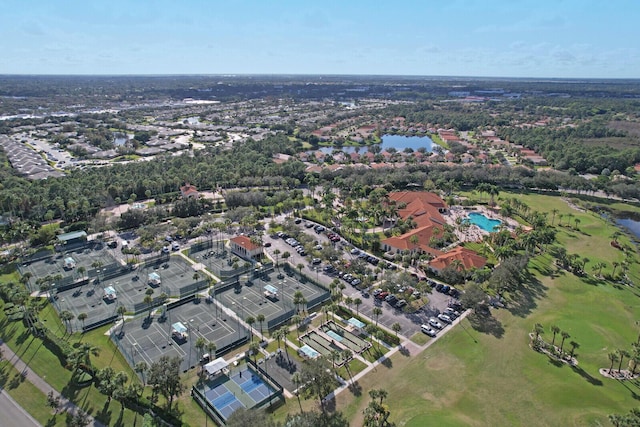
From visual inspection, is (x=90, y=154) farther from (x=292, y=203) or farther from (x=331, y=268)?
(x=331, y=268)

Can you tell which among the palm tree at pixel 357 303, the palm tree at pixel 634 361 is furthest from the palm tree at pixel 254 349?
the palm tree at pixel 634 361

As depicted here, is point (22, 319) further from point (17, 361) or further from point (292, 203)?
point (292, 203)

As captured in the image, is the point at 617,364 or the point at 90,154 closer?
the point at 617,364

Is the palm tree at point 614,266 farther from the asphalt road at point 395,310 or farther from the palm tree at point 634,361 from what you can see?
the asphalt road at point 395,310

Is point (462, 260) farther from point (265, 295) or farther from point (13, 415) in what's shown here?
Answer: point (13, 415)

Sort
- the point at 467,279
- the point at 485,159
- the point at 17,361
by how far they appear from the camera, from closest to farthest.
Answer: the point at 17,361, the point at 467,279, the point at 485,159

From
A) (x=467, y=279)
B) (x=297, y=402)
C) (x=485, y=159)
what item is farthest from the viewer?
(x=485, y=159)

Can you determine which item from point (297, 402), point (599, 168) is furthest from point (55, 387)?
point (599, 168)
